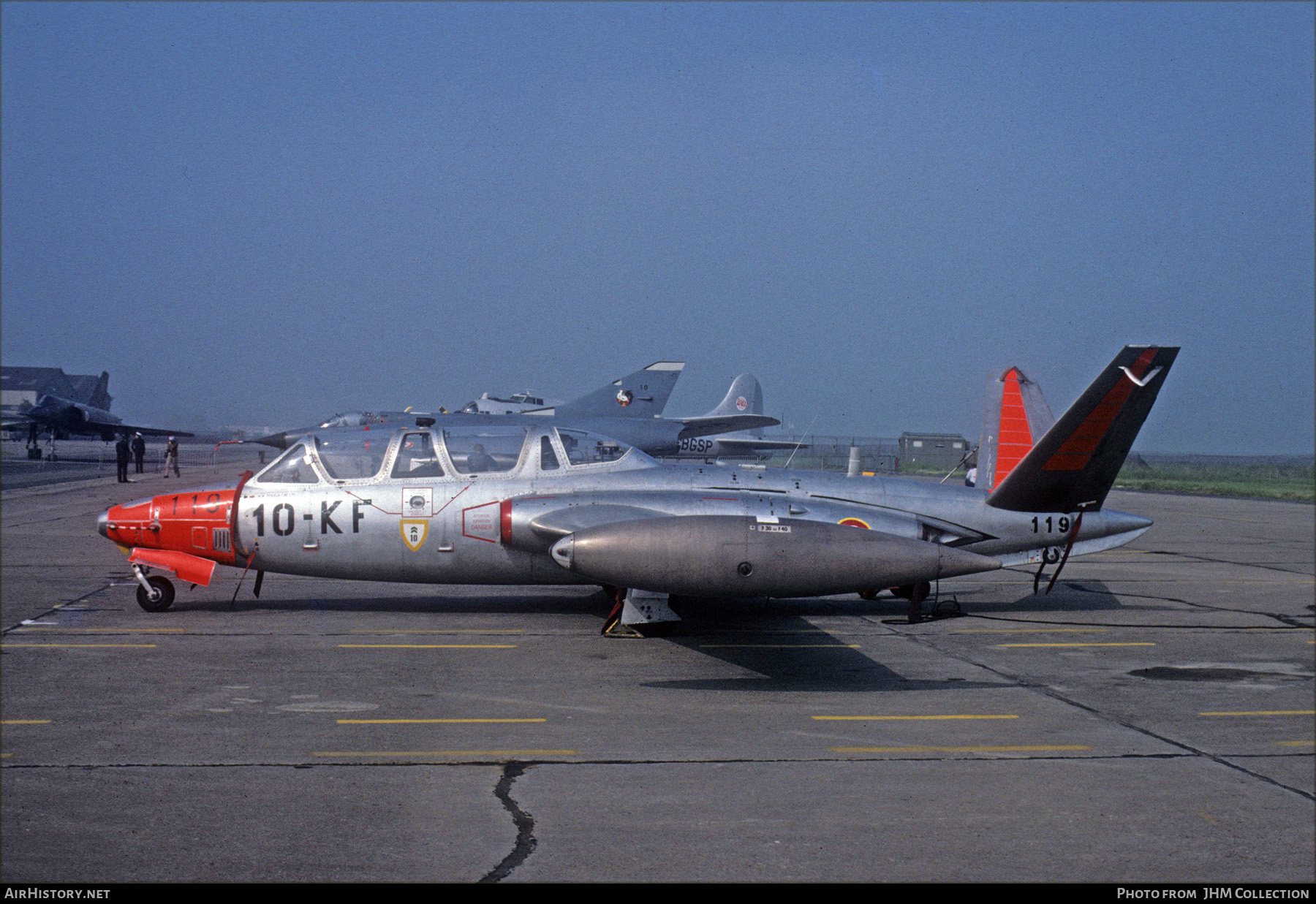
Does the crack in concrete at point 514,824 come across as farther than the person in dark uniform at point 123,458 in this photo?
No

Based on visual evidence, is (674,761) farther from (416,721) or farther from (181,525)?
(181,525)

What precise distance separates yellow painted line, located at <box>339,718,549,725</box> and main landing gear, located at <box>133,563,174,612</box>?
5302 millimetres

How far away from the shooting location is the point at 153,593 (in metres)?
11.1

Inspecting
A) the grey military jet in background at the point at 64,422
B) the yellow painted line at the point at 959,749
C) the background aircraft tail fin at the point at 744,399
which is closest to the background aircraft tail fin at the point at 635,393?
the background aircraft tail fin at the point at 744,399

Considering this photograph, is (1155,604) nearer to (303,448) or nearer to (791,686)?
(791,686)

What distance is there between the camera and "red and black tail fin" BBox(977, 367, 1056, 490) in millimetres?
12930

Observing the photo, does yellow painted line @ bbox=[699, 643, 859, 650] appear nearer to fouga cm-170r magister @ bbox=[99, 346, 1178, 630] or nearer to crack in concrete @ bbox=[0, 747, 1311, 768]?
fouga cm-170r magister @ bbox=[99, 346, 1178, 630]

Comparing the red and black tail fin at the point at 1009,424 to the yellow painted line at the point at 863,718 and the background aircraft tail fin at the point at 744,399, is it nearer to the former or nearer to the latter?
the yellow painted line at the point at 863,718

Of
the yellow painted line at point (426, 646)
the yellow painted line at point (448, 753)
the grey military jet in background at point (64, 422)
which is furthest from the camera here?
the grey military jet in background at point (64, 422)

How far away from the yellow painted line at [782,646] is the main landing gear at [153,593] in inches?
245

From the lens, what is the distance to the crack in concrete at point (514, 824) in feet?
14.6

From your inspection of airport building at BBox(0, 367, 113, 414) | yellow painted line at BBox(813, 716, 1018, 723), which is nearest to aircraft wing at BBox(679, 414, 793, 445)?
yellow painted line at BBox(813, 716, 1018, 723)

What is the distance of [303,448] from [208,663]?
3057mm

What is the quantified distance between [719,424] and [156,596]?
1394 inches
